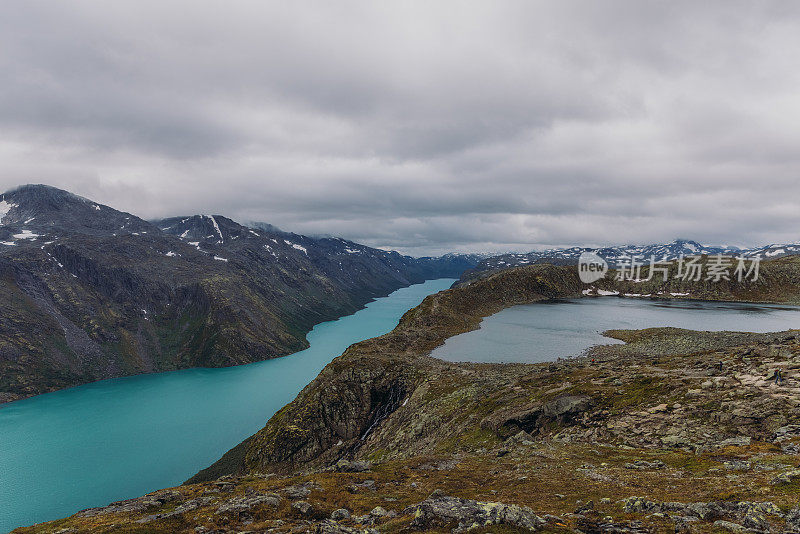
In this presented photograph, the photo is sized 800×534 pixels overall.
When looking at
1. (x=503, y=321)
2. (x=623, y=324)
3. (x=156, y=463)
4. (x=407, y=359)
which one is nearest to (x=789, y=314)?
(x=623, y=324)

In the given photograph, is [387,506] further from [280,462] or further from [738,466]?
[280,462]

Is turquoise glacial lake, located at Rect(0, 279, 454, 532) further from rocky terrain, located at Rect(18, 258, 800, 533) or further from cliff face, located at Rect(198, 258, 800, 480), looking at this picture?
rocky terrain, located at Rect(18, 258, 800, 533)

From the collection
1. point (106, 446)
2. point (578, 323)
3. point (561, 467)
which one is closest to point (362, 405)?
point (561, 467)

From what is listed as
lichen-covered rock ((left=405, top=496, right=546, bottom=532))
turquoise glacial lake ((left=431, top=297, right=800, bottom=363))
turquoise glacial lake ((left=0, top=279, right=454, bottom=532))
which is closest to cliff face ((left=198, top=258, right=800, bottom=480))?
turquoise glacial lake ((left=431, top=297, right=800, bottom=363))

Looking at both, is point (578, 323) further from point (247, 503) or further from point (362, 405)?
point (247, 503)

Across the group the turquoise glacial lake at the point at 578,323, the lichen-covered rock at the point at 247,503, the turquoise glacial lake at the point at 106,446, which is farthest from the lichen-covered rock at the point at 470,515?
the turquoise glacial lake at the point at 106,446
